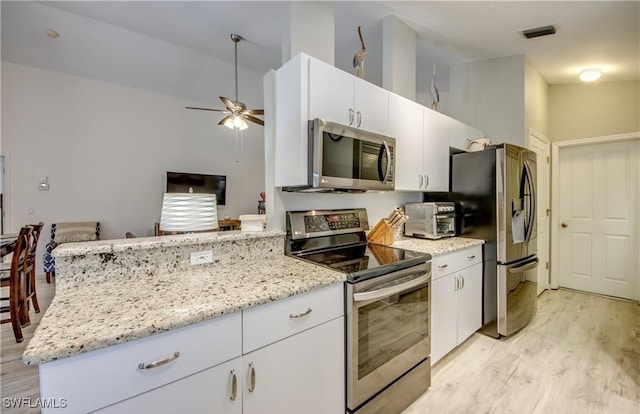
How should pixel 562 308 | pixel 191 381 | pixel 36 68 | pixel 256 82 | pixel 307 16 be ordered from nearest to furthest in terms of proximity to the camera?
pixel 191 381, pixel 307 16, pixel 562 308, pixel 36 68, pixel 256 82

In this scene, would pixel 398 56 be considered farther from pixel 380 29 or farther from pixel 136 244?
pixel 136 244

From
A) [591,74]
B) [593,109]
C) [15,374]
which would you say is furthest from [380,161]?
[593,109]

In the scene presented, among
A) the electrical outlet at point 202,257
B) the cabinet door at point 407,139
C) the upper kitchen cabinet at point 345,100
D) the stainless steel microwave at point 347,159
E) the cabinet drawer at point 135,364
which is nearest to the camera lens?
the cabinet drawer at point 135,364

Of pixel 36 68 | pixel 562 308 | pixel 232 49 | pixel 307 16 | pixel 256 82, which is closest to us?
pixel 307 16

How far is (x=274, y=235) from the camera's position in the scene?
1.82m

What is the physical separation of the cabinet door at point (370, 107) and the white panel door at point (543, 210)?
8.65 ft

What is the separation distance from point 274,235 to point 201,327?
0.88 meters

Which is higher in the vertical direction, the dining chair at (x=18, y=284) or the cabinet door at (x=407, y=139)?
the cabinet door at (x=407, y=139)

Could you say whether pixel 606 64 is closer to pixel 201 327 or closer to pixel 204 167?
pixel 201 327

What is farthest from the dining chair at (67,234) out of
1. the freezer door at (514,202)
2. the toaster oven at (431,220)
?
the freezer door at (514,202)

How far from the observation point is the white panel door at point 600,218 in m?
3.47

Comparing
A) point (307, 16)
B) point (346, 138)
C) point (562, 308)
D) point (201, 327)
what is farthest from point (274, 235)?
point (562, 308)

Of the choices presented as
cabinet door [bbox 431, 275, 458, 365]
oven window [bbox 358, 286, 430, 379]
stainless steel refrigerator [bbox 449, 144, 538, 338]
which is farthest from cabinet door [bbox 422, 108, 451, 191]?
oven window [bbox 358, 286, 430, 379]

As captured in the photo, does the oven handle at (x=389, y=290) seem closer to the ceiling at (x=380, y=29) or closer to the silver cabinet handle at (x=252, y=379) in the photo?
the silver cabinet handle at (x=252, y=379)
